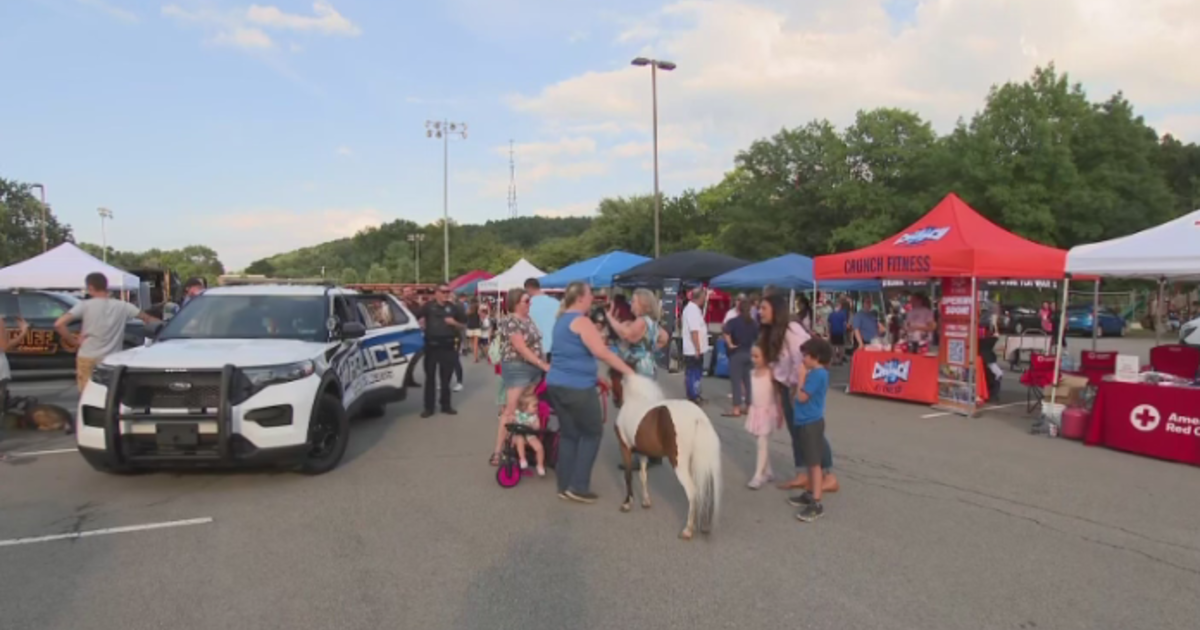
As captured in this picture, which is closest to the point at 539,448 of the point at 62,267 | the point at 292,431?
the point at 292,431

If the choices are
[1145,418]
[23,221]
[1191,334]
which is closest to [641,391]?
[1145,418]

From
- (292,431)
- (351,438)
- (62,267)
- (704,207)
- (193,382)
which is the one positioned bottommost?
(351,438)

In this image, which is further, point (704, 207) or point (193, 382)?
point (704, 207)

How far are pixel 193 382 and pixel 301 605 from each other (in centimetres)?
265

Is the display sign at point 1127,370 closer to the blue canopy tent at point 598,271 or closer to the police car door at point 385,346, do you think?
the police car door at point 385,346

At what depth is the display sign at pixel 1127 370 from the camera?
8.05 metres

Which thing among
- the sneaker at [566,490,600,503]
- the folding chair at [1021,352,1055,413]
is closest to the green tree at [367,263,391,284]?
the folding chair at [1021,352,1055,413]

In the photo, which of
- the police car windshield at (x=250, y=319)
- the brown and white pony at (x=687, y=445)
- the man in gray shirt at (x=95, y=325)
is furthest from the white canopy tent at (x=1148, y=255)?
the man in gray shirt at (x=95, y=325)

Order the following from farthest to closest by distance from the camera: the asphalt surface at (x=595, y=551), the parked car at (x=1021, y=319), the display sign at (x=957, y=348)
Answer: the parked car at (x=1021, y=319) < the display sign at (x=957, y=348) < the asphalt surface at (x=595, y=551)

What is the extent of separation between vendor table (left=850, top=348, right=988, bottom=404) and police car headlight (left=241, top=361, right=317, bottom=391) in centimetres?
894

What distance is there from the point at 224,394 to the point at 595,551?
3166mm

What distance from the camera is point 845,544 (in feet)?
16.1

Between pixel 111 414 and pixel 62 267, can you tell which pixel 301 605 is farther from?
pixel 62 267

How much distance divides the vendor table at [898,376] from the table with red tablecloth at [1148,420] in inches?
96.6
